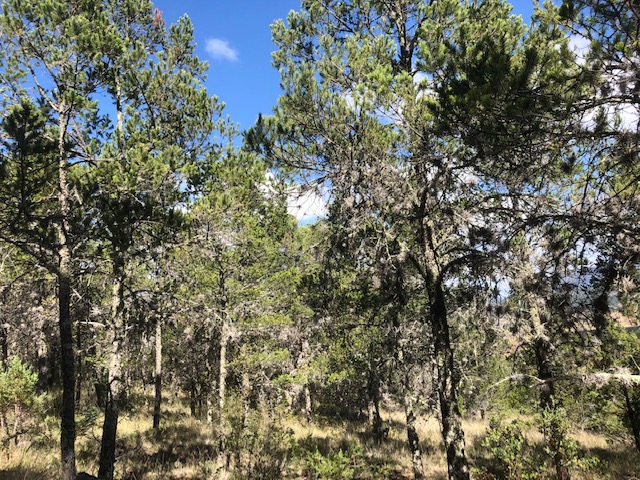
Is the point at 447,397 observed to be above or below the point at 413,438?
above

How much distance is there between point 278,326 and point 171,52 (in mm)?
8686

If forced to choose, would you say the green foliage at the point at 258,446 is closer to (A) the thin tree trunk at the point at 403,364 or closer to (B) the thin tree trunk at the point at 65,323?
(A) the thin tree trunk at the point at 403,364

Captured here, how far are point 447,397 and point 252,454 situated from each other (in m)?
5.67

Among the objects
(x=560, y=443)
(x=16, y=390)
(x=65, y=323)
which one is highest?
(x=65, y=323)

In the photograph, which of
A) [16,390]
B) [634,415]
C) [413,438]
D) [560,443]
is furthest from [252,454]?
[634,415]

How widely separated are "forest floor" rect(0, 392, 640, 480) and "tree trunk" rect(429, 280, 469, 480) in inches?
71.1

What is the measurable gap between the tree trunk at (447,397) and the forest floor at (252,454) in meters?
1.81

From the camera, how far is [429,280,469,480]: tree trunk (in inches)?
263

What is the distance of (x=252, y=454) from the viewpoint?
9914 mm

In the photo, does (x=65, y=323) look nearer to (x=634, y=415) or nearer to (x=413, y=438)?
(x=413, y=438)

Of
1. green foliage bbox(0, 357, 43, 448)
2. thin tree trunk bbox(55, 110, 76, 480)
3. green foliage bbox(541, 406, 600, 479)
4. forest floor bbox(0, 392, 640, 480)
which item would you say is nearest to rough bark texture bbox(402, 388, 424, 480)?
forest floor bbox(0, 392, 640, 480)

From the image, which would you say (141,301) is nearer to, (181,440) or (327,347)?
(327,347)

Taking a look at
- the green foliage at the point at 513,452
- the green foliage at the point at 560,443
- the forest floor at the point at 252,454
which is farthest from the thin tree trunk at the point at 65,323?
the green foliage at the point at 560,443

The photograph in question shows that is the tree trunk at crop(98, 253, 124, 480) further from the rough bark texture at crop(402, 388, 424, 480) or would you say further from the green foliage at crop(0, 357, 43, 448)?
the rough bark texture at crop(402, 388, 424, 480)
